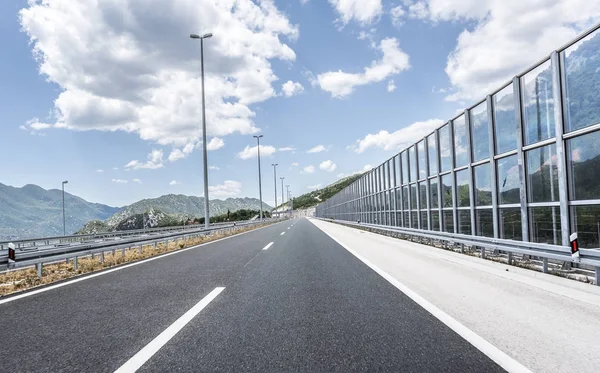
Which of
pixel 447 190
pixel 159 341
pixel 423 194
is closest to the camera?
pixel 159 341

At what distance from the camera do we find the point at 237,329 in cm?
452

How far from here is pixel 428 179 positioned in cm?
1747

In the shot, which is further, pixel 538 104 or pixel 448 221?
pixel 448 221

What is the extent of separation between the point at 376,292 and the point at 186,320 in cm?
305

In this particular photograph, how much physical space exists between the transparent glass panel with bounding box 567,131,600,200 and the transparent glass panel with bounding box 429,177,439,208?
8.11 m

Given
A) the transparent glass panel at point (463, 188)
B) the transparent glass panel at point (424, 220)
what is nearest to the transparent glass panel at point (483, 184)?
the transparent glass panel at point (463, 188)

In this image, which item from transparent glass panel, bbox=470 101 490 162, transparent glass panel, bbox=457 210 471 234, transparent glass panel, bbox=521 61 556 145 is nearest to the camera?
transparent glass panel, bbox=521 61 556 145

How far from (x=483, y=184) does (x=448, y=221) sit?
313cm

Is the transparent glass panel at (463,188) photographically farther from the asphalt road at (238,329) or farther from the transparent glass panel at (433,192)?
the asphalt road at (238,329)

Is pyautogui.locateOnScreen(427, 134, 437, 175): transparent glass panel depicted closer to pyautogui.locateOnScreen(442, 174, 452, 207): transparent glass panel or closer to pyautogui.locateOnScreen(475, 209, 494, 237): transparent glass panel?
pyautogui.locateOnScreen(442, 174, 452, 207): transparent glass panel

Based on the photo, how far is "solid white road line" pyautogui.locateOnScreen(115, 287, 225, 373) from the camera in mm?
3443

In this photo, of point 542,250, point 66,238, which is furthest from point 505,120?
point 66,238

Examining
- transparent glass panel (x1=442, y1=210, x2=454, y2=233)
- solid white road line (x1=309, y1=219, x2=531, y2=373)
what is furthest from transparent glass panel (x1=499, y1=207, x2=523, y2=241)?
solid white road line (x1=309, y1=219, x2=531, y2=373)

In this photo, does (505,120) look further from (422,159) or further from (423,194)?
(422,159)
